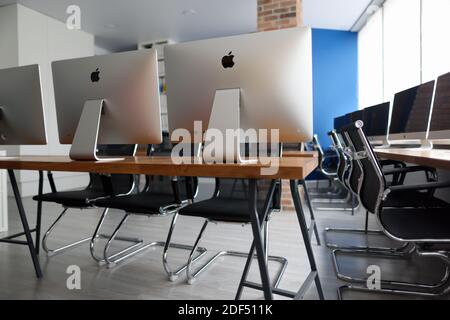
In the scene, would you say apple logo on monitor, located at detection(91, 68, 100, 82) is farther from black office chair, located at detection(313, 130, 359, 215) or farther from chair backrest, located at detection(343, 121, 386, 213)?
black office chair, located at detection(313, 130, 359, 215)

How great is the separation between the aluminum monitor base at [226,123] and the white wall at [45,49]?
4.85 meters

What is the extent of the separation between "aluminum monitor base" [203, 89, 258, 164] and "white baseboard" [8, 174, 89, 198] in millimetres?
4960

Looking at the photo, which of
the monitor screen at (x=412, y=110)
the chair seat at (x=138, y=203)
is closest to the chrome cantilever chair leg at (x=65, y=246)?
the chair seat at (x=138, y=203)

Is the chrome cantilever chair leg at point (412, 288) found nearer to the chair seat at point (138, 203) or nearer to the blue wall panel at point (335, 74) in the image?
the chair seat at point (138, 203)

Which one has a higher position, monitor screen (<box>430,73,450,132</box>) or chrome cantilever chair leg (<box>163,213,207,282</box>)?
monitor screen (<box>430,73,450,132</box>)

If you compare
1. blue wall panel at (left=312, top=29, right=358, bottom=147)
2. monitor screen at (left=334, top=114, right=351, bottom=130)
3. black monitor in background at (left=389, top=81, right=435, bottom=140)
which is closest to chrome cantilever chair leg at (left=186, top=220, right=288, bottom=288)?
black monitor in background at (left=389, top=81, right=435, bottom=140)

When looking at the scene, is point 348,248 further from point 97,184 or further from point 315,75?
point 315,75

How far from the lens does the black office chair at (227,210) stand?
1.48m

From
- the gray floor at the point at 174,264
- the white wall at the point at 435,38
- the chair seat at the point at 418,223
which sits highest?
the white wall at the point at 435,38

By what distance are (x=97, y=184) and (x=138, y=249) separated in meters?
0.63

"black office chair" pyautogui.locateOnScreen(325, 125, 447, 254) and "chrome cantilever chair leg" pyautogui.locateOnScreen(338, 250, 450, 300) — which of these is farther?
"black office chair" pyautogui.locateOnScreen(325, 125, 447, 254)

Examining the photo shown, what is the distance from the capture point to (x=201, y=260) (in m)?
2.08

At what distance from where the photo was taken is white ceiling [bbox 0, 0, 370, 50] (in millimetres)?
4832

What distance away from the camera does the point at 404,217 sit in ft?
4.79
